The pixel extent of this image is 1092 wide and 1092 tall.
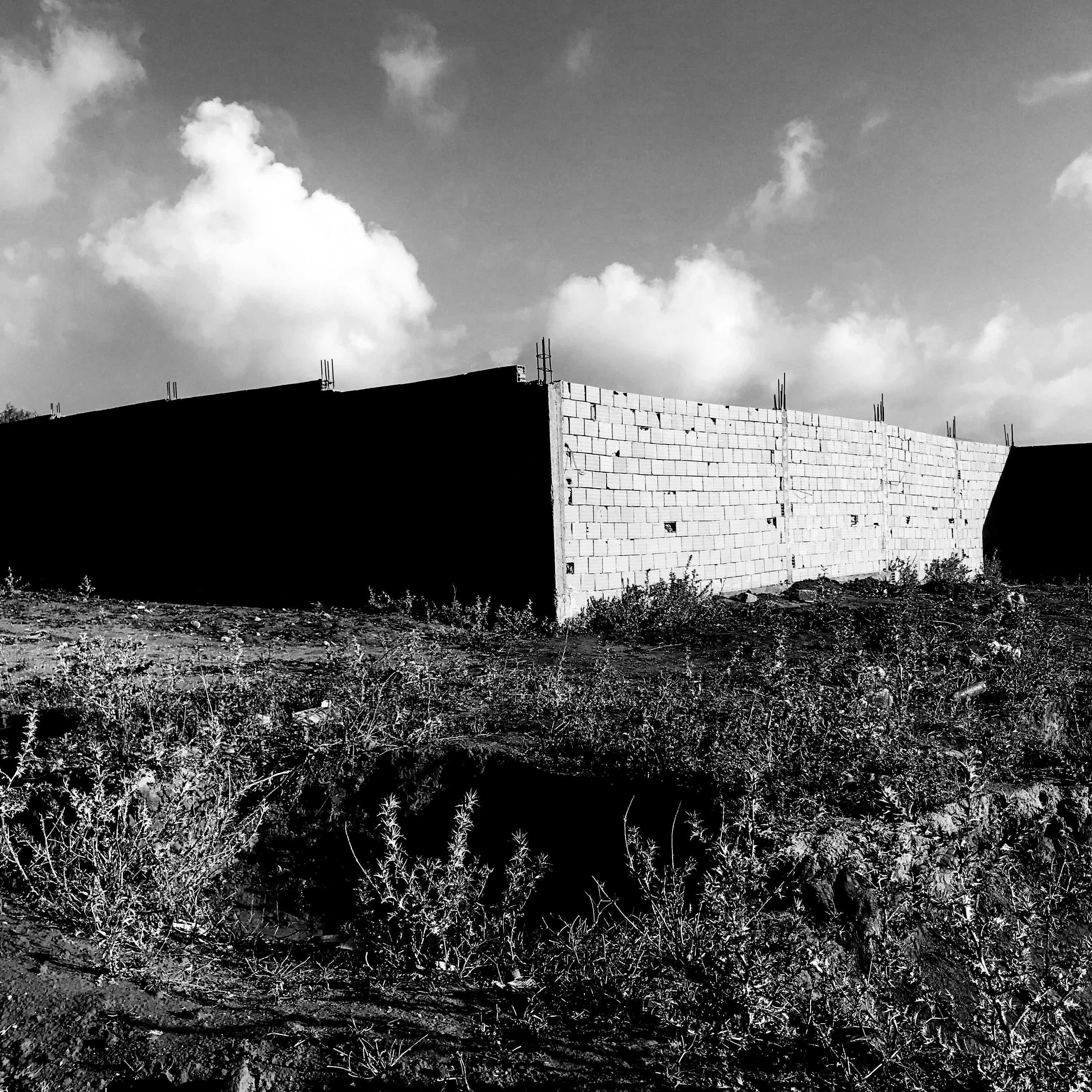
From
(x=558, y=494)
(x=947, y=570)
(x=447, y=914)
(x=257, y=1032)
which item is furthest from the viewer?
(x=947, y=570)

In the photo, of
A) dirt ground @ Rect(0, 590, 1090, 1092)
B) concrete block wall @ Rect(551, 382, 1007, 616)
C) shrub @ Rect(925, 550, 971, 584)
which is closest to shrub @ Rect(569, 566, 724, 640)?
concrete block wall @ Rect(551, 382, 1007, 616)

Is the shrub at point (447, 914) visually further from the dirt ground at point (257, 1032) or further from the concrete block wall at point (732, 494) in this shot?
→ the concrete block wall at point (732, 494)

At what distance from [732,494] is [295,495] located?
5346 millimetres

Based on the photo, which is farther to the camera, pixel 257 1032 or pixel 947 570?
pixel 947 570

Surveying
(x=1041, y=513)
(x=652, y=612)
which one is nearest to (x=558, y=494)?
(x=652, y=612)

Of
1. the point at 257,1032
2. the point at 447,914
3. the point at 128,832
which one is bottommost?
the point at 257,1032

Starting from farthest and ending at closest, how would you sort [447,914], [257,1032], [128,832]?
[128,832]
[447,914]
[257,1032]

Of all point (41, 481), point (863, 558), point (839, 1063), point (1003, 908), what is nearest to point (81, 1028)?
point (839, 1063)

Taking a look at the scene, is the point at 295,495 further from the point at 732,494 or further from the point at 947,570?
the point at 947,570

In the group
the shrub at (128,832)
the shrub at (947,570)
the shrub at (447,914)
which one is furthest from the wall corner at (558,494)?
the shrub at (947,570)

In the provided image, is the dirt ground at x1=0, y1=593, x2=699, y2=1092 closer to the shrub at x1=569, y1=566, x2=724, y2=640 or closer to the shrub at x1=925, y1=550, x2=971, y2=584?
the shrub at x1=569, y1=566, x2=724, y2=640

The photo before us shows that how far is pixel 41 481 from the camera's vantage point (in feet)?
45.1

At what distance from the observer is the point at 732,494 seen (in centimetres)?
1054

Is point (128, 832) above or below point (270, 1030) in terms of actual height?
above
